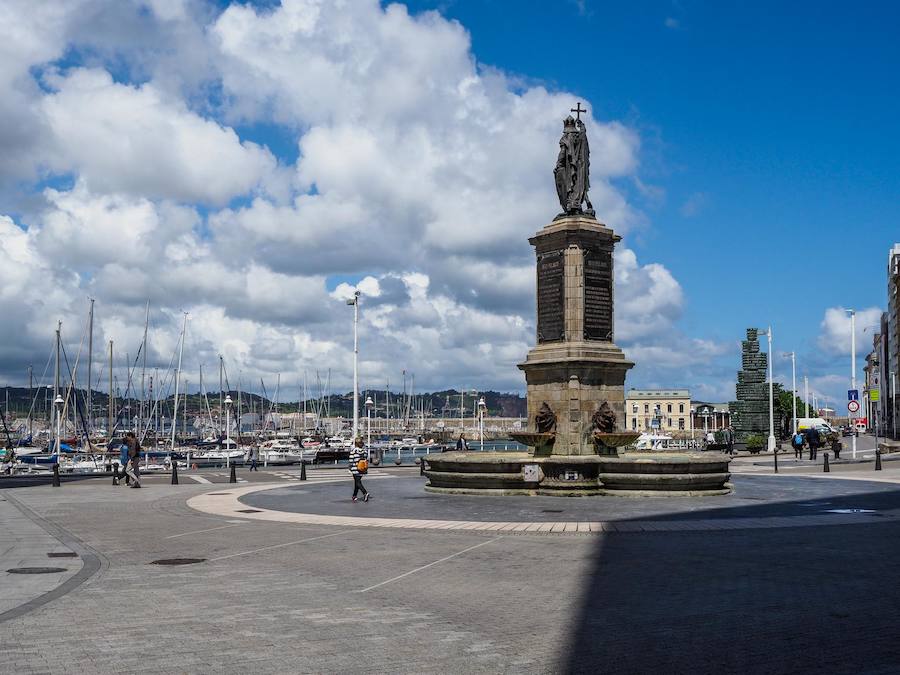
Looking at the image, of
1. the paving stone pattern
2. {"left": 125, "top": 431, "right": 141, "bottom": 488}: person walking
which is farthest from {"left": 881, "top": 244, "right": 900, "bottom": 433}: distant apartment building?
the paving stone pattern

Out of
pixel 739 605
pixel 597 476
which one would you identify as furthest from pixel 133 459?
pixel 739 605

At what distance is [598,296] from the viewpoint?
29281 mm

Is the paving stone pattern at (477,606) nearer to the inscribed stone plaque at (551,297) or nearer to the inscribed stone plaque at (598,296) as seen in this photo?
the inscribed stone plaque at (598,296)

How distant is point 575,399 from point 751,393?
8439 cm

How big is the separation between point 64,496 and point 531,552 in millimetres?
21044

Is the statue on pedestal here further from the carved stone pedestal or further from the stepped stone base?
the stepped stone base

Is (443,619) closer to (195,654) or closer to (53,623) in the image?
(195,654)

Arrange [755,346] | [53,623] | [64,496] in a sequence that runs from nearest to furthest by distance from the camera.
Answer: [53,623] → [64,496] → [755,346]

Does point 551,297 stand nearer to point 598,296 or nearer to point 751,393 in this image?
point 598,296

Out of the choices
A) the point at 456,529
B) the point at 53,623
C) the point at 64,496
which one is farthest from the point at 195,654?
the point at 64,496

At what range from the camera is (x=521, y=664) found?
28.8 ft

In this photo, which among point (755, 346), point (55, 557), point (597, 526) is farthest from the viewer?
point (755, 346)

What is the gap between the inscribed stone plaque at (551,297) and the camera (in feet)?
95.7

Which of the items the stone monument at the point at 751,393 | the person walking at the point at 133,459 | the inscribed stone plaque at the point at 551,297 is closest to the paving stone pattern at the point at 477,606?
the inscribed stone plaque at the point at 551,297
